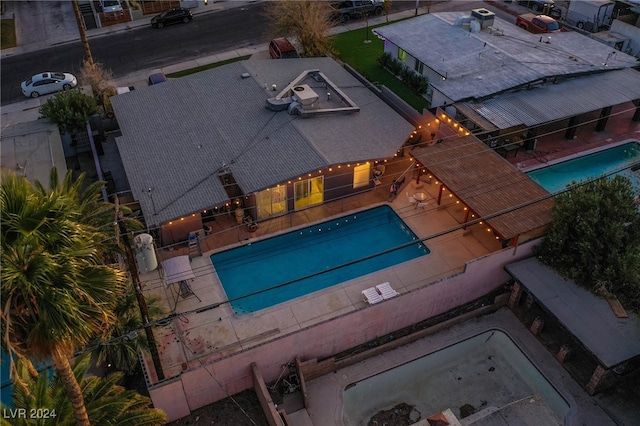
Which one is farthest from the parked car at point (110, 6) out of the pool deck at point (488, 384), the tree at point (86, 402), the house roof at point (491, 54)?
the tree at point (86, 402)

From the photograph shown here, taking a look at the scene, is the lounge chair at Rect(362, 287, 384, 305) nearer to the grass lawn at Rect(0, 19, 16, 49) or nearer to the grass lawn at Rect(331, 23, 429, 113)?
the grass lawn at Rect(331, 23, 429, 113)

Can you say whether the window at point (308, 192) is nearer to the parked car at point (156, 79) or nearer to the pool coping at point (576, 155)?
the pool coping at point (576, 155)

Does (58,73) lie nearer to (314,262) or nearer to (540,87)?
(314,262)

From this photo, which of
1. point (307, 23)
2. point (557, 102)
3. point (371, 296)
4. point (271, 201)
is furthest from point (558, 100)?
point (271, 201)

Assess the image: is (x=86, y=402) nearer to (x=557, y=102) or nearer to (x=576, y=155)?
(x=576, y=155)

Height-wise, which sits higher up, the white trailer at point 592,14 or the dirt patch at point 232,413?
the white trailer at point 592,14

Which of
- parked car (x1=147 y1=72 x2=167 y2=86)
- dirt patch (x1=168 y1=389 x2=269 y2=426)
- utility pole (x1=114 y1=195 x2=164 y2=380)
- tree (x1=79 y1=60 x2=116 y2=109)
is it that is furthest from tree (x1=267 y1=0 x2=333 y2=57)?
dirt patch (x1=168 y1=389 x2=269 y2=426)

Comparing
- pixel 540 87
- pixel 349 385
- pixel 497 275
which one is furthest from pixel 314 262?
pixel 540 87
